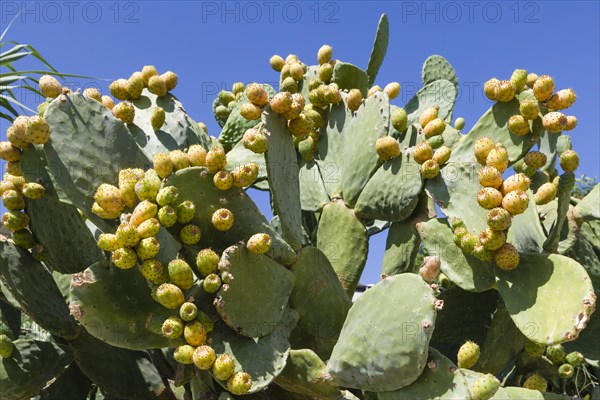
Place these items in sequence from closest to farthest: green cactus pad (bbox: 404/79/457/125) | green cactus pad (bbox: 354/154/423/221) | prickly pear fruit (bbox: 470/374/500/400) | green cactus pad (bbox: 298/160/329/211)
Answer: prickly pear fruit (bbox: 470/374/500/400) < green cactus pad (bbox: 354/154/423/221) < green cactus pad (bbox: 298/160/329/211) < green cactus pad (bbox: 404/79/457/125)

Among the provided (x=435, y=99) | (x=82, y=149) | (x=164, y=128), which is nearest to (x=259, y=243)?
(x=82, y=149)

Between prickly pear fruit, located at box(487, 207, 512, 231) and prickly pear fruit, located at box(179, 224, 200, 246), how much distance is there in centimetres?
74

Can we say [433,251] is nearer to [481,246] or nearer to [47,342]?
[481,246]

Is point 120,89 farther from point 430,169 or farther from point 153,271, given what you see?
point 430,169

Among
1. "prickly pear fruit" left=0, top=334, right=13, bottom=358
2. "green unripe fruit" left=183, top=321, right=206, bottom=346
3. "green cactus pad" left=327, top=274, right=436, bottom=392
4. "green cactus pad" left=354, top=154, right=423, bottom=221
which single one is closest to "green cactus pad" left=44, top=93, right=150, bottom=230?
"green unripe fruit" left=183, top=321, right=206, bottom=346

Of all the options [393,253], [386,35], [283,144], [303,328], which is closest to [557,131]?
[393,253]

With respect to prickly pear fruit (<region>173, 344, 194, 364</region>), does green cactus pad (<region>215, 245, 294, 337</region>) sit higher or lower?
higher

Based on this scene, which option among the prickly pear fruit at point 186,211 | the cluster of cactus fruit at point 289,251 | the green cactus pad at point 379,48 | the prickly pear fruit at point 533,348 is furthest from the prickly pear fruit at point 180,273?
the green cactus pad at point 379,48

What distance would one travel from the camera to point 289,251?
1737 millimetres

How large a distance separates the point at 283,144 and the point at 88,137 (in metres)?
0.50

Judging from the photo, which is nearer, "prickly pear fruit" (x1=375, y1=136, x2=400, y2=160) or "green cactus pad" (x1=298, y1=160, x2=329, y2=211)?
"prickly pear fruit" (x1=375, y1=136, x2=400, y2=160)

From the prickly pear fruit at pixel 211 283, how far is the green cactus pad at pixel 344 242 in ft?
1.96

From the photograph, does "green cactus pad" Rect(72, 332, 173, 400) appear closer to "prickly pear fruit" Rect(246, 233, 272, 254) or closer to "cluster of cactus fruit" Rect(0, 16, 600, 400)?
"cluster of cactus fruit" Rect(0, 16, 600, 400)

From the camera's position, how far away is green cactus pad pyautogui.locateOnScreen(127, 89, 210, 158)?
6.86ft
